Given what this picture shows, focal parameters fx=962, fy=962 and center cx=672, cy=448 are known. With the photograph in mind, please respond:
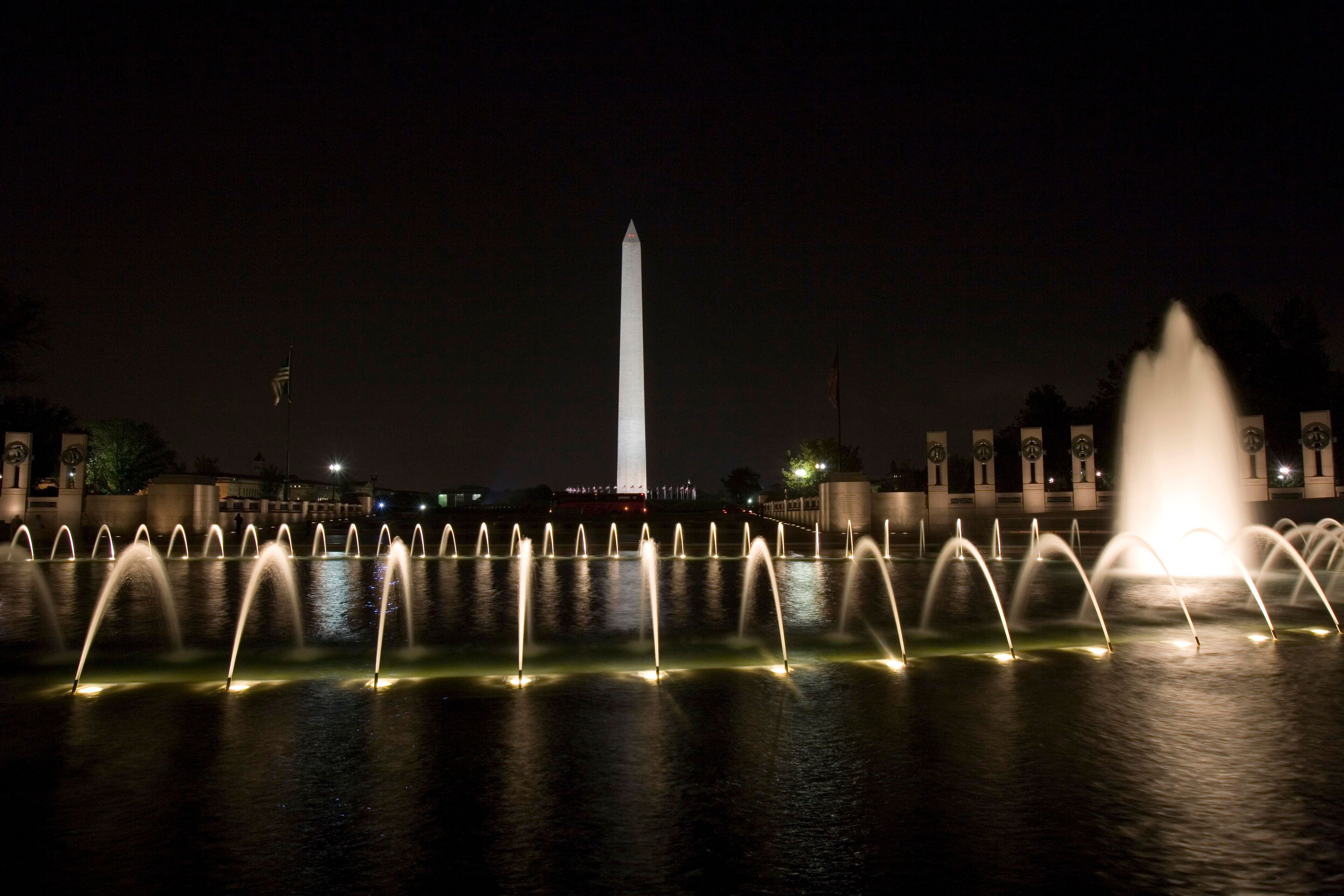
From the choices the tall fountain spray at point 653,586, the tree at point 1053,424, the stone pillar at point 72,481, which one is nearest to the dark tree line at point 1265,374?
the tree at point 1053,424

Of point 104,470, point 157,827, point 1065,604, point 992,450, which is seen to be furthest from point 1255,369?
point 104,470

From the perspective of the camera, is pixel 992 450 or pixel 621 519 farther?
pixel 621 519

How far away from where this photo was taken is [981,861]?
16.5 ft

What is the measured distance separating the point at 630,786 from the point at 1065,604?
36.6 feet

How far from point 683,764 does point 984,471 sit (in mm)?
42628

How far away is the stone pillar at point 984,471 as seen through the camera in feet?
143

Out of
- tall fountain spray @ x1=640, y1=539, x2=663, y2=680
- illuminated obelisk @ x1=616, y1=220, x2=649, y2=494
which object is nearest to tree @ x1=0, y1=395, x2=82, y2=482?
illuminated obelisk @ x1=616, y1=220, x2=649, y2=494

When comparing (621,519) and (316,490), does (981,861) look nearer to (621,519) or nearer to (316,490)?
(621,519)

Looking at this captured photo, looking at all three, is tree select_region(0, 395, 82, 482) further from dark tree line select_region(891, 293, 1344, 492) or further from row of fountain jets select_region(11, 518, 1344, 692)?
dark tree line select_region(891, 293, 1344, 492)

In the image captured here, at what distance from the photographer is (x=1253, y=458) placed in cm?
4081

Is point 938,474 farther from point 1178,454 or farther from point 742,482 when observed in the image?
point 742,482

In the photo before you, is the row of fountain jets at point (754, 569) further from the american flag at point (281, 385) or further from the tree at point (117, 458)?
the tree at point (117, 458)

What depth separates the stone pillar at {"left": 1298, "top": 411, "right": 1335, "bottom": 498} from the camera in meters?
39.1

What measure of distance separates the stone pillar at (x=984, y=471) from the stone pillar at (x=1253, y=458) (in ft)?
32.8
